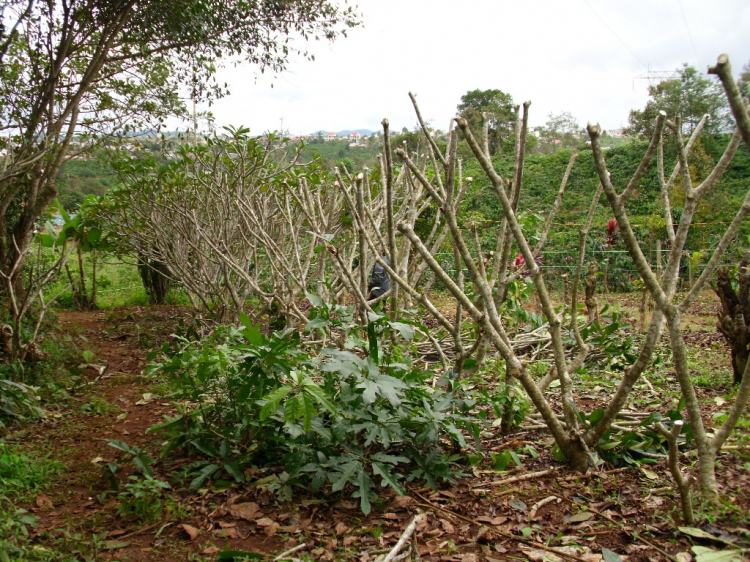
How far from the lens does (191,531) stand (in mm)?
2092

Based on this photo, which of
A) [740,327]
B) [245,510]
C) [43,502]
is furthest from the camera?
[740,327]

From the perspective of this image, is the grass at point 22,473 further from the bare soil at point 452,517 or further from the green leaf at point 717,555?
the green leaf at point 717,555

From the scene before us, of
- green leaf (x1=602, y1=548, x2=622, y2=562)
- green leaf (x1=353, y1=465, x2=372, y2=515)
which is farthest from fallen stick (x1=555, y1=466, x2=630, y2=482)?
green leaf (x1=353, y1=465, x2=372, y2=515)

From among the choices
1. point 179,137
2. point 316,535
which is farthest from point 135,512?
point 179,137

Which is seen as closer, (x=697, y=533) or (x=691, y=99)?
(x=697, y=533)

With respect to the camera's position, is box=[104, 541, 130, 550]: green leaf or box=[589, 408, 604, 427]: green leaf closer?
box=[104, 541, 130, 550]: green leaf

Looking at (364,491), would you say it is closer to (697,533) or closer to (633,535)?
(633,535)

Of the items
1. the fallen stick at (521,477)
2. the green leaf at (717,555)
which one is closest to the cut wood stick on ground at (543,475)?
the fallen stick at (521,477)

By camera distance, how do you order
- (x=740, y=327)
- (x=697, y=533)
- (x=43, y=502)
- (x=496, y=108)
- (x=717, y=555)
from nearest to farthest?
1. (x=717, y=555)
2. (x=697, y=533)
3. (x=43, y=502)
4. (x=740, y=327)
5. (x=496, y=108)

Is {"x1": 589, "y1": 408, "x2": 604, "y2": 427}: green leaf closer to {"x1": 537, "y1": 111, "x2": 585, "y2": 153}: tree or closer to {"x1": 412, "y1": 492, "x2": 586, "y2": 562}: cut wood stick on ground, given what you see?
{"x1": 412, "y1": 492, "x2": 586, "y2": 562}: cut wood stick on ground

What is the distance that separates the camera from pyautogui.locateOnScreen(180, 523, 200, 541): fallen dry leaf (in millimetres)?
2078

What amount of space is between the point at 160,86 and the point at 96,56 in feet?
4.40

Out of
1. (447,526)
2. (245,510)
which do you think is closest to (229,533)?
(245,510)

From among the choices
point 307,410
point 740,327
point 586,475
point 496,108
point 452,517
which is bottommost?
point 452,517
